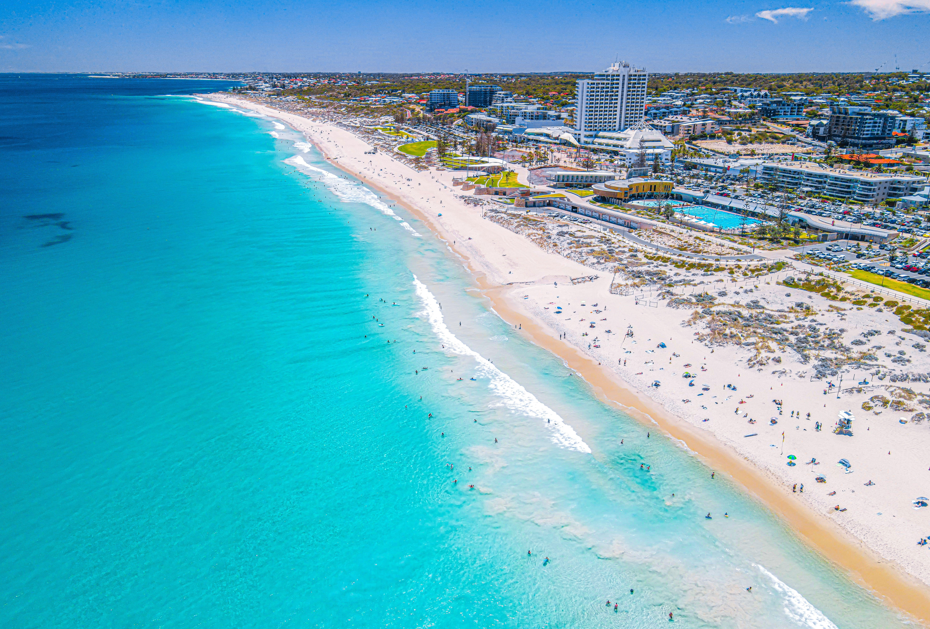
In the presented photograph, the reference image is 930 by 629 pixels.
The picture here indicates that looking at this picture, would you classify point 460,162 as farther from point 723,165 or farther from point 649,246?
point 649,246

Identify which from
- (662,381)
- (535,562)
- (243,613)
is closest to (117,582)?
(243,613)

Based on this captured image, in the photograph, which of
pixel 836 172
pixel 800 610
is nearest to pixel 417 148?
pixel 836 172

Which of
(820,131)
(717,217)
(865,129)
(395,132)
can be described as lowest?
(717,217)

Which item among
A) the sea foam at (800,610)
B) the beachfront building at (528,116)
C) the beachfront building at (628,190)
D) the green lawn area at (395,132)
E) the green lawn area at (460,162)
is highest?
the beachfront building at (528,116)

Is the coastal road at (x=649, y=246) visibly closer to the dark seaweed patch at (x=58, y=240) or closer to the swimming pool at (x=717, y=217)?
the swimming pool at (x=717, y=217)

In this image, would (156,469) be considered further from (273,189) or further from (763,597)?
(273,189)

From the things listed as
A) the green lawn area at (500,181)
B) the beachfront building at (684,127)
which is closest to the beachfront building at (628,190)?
the green lawn area at (500,181)
